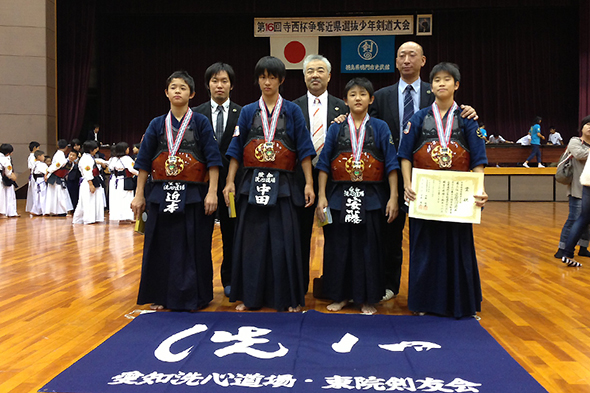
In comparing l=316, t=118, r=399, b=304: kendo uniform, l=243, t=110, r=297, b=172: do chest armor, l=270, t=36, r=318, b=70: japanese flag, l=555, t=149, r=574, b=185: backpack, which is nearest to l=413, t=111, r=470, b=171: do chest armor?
l=316, t=118, r=399, b=304: kendo uniform

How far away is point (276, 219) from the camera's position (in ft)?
9.47

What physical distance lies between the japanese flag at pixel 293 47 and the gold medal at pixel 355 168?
1193 centimetres

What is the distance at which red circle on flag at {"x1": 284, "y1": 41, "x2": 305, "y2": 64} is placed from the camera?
14.2 m

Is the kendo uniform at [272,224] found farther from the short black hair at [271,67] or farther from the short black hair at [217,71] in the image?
the short black hair at [217,71]

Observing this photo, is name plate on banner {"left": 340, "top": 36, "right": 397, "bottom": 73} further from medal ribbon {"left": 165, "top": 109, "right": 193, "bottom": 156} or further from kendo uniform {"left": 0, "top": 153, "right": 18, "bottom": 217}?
medal ribbon {"left": 165, "top": 109, "right": 193, "bottom": 156}

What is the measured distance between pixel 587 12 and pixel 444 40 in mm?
3817

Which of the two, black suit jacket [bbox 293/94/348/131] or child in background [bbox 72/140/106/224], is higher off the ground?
black suit jacket [bbox 293/94/348/131]

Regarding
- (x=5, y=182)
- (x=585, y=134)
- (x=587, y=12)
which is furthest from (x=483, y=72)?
(x=5, y=182)

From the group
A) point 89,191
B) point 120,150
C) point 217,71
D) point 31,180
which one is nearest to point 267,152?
point 217,71

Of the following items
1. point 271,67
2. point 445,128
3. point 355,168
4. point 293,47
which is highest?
point 293,47

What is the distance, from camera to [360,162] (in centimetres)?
282

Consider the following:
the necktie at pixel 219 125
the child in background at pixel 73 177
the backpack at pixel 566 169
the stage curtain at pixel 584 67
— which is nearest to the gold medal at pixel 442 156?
the necktie at pixel 219 125

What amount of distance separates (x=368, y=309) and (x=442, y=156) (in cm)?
99

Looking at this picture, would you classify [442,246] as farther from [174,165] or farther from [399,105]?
[174,165]
